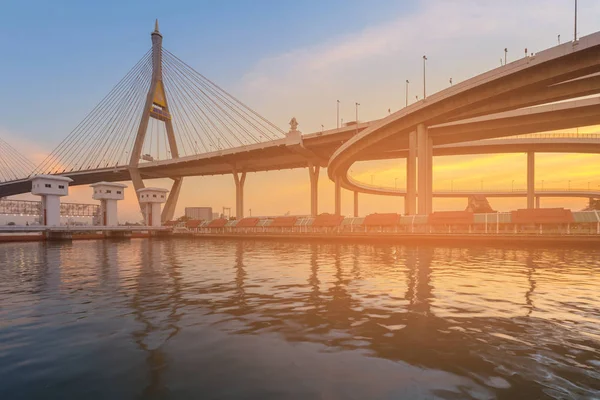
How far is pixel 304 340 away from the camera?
730 cm

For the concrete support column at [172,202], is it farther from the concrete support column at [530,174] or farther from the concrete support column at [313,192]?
the concrete support column at [530,174]

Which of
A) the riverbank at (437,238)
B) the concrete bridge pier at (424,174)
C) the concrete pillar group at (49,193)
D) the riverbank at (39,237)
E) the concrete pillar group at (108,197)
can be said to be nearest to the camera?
the riverbank at (437,238)

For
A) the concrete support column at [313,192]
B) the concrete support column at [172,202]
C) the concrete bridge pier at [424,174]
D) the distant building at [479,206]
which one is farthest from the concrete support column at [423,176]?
the concrete support column at [172,202]

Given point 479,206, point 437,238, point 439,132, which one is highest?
point 439,132

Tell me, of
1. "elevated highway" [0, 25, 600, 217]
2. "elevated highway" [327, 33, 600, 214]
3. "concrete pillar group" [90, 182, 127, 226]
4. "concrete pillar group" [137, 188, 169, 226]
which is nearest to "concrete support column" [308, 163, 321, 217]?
"elevated highway" [0, 25, 600, 217]

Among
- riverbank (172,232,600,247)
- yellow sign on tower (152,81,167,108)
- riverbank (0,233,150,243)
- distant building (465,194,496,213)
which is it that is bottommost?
riverbank (0,233,150,243)

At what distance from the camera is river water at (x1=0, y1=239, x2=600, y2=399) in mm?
5230

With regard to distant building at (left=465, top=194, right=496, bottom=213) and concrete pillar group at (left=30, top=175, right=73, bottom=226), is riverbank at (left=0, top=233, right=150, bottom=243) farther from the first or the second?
distant building at (left=465, top=194, right=496, bottom=213)

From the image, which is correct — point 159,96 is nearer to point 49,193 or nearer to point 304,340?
point 49,193

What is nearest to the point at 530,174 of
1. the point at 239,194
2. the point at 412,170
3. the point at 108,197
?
the point at 412,170

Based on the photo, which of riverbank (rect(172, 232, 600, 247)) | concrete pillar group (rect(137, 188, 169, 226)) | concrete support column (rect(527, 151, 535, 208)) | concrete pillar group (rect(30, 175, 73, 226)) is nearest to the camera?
riverbank (rect(172, 232, 600, 247))

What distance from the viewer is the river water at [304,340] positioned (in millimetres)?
5230

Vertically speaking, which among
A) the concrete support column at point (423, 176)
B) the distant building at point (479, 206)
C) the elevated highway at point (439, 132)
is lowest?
the distant building at point (479, 206)

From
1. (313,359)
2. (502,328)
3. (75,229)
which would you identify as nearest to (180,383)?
(313,359)
